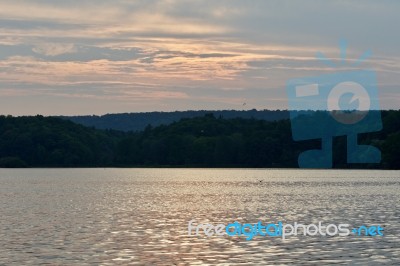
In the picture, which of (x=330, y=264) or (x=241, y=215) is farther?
(x=241, y=215)

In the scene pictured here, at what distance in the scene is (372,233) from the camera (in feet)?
206

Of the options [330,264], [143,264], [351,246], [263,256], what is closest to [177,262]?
[143,264]

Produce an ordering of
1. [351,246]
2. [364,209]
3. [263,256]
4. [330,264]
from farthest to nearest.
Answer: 1. [364,209]
2. [351,246]
3. [263,256]
4. [330,264]

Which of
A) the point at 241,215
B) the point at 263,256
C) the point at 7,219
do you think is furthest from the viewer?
the point at 241,215

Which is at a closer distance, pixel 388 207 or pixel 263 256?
pixel 263 256

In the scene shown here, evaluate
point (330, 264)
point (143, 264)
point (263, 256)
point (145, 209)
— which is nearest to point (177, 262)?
point (143, 264)

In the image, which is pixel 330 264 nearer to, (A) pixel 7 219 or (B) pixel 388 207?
(A) pixel 7 219

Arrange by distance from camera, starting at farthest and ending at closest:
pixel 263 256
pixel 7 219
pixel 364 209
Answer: pixel 364 209, pixel 7 219, pixel 263 256

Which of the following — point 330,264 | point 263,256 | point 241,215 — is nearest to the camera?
point 330,264

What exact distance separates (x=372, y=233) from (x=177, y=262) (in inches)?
812

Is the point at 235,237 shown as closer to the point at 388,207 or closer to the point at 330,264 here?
the point at 330,264

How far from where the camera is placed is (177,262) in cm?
4853

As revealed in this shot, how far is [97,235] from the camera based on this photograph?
6269 centimetres

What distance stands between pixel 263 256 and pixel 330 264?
16.0 feet
